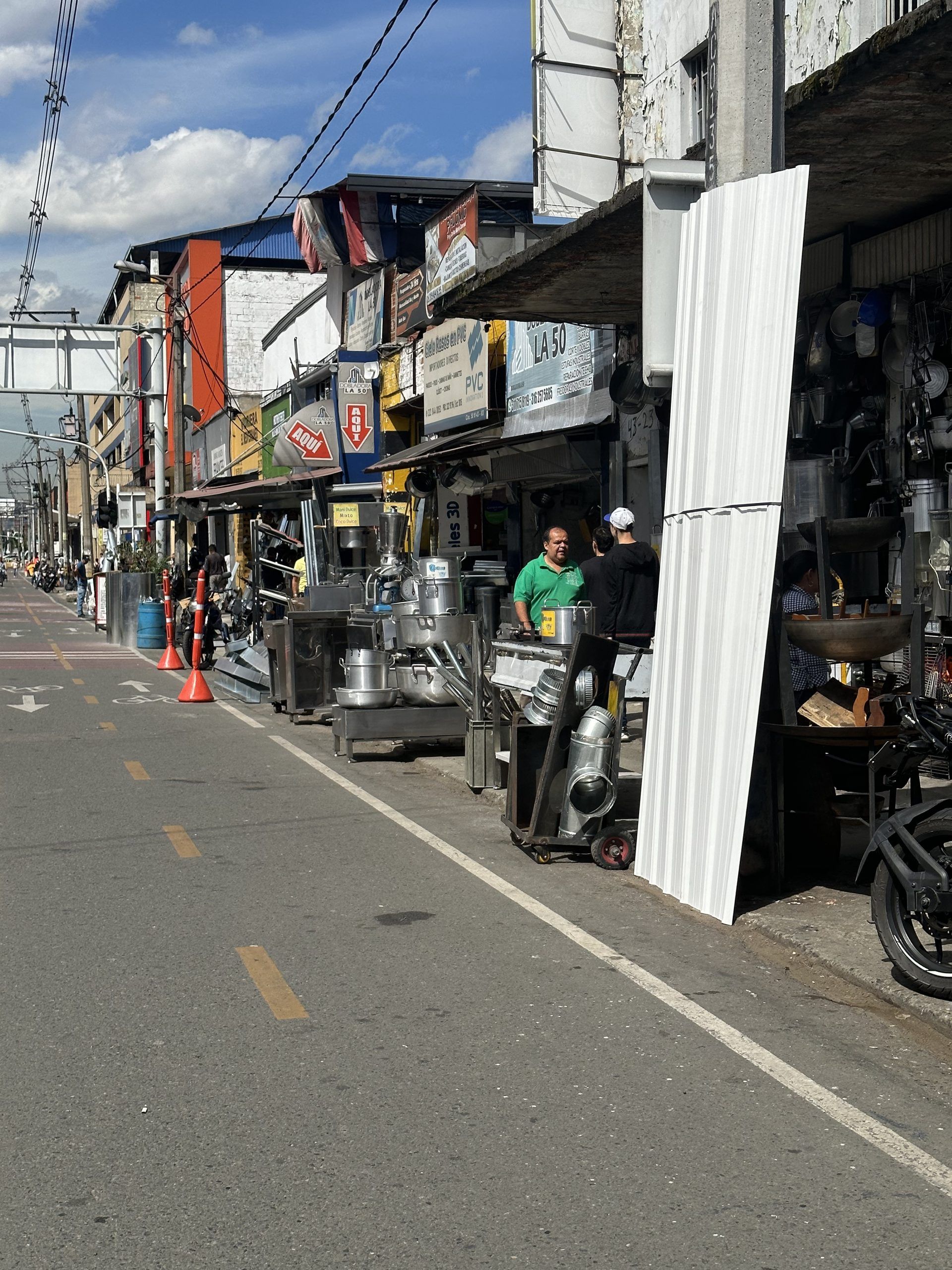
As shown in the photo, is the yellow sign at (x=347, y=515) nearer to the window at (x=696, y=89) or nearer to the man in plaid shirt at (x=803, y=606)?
the window at (x=696, y=89)

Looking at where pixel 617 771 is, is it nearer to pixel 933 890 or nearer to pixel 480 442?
pixel 933 890

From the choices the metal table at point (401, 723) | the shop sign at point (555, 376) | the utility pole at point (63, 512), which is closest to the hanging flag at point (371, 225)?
the shop sign at point (555, 376)

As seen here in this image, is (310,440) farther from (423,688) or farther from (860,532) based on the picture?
(860,532)

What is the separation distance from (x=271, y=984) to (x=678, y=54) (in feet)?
44.9

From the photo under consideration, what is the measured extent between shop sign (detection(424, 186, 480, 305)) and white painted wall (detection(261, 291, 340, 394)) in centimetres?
1001

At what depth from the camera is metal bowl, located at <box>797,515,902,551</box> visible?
8.21 metres

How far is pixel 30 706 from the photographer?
1739 cm

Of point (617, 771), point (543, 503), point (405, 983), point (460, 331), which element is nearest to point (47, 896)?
point (405, 983)

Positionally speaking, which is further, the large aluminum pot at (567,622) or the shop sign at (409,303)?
the shop sign at (409,303)

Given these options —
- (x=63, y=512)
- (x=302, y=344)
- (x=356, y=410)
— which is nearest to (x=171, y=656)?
(x=356, y=410)

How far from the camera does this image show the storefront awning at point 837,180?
740cm

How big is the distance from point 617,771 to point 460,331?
572 inches

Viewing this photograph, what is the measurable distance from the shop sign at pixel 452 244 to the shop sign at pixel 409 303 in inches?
46.7

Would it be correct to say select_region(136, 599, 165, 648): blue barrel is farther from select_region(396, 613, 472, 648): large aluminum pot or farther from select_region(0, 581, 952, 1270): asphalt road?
select_region(0, 581, 952, 1270): asphalt road
